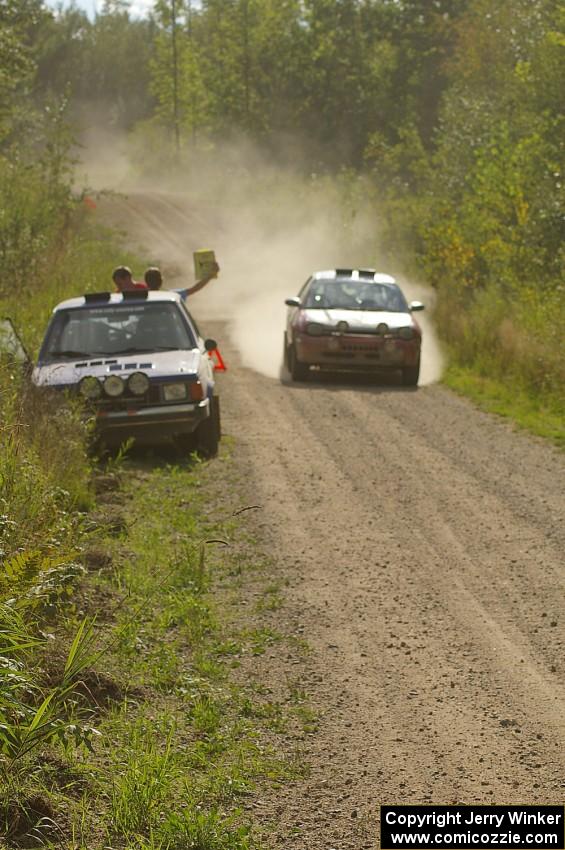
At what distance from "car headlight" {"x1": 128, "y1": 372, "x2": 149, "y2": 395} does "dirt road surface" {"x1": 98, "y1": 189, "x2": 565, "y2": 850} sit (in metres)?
1.18

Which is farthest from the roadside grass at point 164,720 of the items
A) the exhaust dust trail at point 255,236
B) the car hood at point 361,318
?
the exhaust dust trail at point 255,236

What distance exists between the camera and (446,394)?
667 inches

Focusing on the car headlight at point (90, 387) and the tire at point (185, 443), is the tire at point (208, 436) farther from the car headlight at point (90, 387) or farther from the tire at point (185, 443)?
the car headlight at point (90, 387)

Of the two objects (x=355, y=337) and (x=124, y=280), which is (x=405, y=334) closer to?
(x=355, y=337)

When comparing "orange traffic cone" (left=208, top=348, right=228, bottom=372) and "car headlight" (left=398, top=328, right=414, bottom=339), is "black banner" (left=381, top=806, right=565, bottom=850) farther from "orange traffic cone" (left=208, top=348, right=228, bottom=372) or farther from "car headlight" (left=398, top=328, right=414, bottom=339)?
"car headlight" (left=398, top=328, right=414, bottom=339)

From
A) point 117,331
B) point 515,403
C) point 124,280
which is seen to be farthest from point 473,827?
point 515,403

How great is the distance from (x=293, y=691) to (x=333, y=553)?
2.63 meters

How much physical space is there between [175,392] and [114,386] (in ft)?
1.86

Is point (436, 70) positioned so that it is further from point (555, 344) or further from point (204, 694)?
point (204, 694)

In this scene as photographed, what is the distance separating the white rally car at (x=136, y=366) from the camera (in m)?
11.4

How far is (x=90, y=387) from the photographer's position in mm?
11305

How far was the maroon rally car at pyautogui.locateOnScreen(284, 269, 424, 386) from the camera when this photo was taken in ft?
56.4

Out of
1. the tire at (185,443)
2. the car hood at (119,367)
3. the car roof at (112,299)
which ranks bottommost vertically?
the tire at (185,443)

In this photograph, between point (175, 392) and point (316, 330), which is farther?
point (316, 330)
